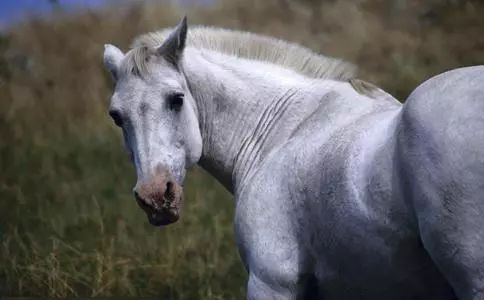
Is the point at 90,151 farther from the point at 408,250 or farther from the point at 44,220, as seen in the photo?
the point at 408,250

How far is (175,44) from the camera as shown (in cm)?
332

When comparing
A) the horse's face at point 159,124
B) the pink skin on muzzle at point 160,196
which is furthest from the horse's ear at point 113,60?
the pink skin on muzzle at point 160,196

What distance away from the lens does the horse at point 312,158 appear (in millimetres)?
2303

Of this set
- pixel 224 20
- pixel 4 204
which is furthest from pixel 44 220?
pixel 224 20

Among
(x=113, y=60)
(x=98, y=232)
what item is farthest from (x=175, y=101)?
(x=98, y=232)

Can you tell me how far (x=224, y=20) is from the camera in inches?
324

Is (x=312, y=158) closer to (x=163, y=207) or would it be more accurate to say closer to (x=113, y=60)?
(x=163, y=207)

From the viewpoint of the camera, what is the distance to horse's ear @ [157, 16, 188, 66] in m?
3.30

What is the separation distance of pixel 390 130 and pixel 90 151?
5541 millimetres

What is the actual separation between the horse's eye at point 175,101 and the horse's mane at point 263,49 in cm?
25

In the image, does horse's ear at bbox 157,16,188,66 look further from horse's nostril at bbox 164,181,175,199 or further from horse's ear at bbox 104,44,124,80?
horse's nostril at bbox 164,181,175,199

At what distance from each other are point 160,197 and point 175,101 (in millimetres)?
399

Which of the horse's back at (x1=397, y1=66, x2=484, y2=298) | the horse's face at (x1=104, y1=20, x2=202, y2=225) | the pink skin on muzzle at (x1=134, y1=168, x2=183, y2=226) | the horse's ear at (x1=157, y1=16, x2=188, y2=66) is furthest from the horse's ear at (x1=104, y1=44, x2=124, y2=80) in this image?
the horse's back at (x1=397, y1=66, x2=484, y2=298)

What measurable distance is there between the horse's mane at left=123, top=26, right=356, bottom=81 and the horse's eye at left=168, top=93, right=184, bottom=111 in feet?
0.82
